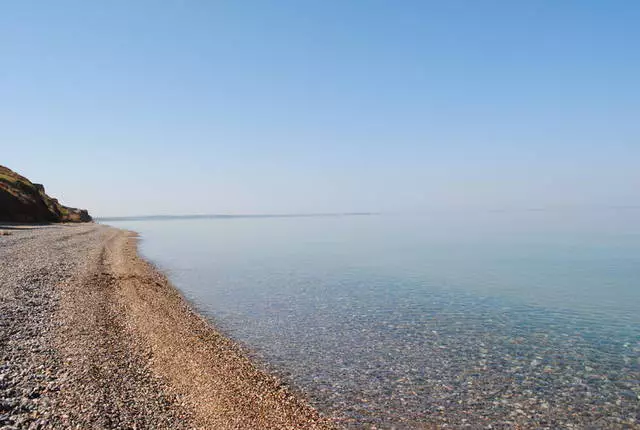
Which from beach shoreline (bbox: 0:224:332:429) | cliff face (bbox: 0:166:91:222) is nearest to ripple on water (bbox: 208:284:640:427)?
beach shoreline (bbox: 0:224:332:429)

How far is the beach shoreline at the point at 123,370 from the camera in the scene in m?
9.98

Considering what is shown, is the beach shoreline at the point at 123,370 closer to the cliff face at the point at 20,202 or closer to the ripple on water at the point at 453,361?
the ripple on water at the point at 453,361

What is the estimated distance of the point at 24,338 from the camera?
14477 millimetres

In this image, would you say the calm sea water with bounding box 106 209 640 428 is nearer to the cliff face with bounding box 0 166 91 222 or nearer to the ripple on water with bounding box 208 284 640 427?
the ripple on water with bounding box 208 284 640 427

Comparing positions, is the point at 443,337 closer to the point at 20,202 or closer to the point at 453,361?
the point at 453,361

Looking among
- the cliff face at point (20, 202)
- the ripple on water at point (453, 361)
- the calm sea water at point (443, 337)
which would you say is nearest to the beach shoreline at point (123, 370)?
the calm sea water at point (443, 337)

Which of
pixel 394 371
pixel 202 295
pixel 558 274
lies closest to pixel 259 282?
pixel 202 295

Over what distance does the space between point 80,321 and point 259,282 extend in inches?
732

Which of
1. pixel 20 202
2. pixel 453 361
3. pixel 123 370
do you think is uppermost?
pixel 20 202

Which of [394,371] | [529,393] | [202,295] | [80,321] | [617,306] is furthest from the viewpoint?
[202,295]

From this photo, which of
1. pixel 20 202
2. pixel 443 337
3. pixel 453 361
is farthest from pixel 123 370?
pixel 20 202

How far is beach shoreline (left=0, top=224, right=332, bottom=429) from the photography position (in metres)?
9.98

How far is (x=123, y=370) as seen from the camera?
41.7 feet

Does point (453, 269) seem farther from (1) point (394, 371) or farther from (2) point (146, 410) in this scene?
(2) point (146, 410)
